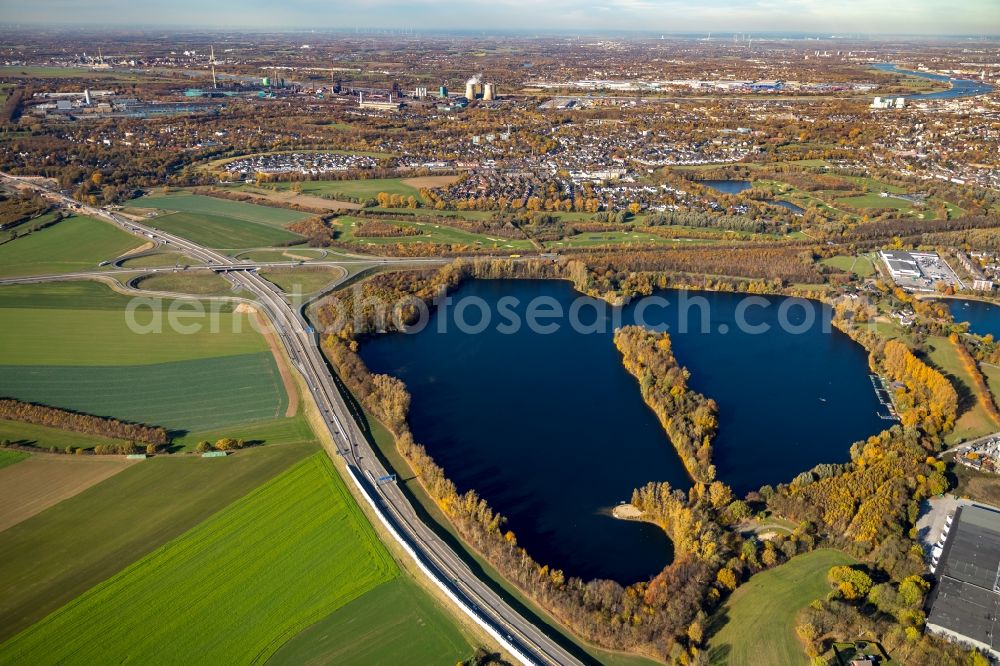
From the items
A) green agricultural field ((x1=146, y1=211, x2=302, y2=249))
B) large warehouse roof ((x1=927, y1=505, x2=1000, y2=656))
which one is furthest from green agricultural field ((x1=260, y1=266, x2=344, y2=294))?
large warehouse roof ((x1=927, y1=505, x2=1000, y2=656))

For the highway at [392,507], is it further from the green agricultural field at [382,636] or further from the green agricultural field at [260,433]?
the green agricultural field at [260,433]

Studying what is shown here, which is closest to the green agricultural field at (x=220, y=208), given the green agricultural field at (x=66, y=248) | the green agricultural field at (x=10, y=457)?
the green agricultural field at (x=66, y=248)

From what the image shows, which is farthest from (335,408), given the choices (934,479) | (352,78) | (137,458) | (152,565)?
(352,78)

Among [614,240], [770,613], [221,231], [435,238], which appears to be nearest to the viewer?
[770,613]

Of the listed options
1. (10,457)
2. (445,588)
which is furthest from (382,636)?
(10,457)

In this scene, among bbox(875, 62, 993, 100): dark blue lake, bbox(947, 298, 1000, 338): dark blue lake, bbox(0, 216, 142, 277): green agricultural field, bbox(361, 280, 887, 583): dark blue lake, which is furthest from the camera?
bbox(875, 62, 993, 100): dark blue lake

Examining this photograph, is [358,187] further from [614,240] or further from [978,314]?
[978,314]

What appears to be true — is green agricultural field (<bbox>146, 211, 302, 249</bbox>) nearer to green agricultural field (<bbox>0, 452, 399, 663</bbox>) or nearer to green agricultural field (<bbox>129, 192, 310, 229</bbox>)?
green agricultural field (<bbox>129, 192, 310, 229</bbox>)
